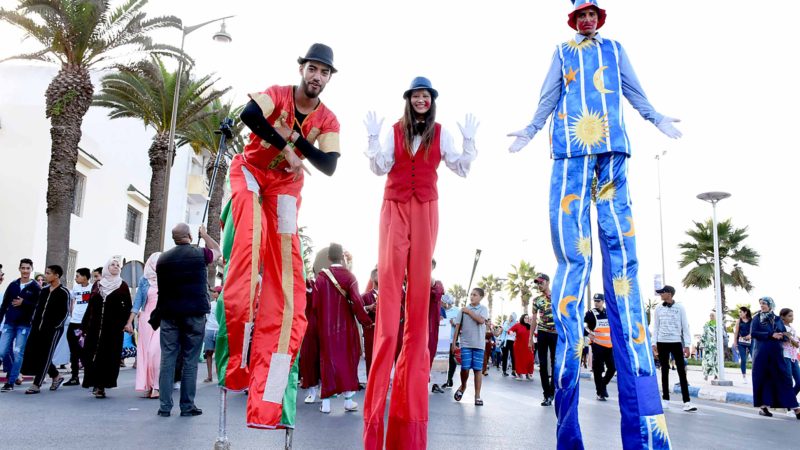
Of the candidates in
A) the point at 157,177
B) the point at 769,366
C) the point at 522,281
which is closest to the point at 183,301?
the point at 769,366

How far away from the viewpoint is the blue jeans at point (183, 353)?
718 centimetres

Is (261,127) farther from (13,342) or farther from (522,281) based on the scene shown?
(522,281)

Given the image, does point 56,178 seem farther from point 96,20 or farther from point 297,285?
point 297,285

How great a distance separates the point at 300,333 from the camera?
13.6 feet

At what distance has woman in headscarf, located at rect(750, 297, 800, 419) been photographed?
10.9 metres

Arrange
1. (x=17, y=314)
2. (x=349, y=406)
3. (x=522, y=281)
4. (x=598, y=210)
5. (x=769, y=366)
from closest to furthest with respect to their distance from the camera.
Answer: (x=598, y=210) < (x=349, y=406) < (x=17, y=314) < (x=769, y=366) < (x=522, y=281)

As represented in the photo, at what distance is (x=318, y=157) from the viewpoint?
4008 millimetres

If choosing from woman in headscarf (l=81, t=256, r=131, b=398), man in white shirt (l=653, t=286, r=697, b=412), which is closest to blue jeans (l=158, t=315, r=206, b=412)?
woman in headscarf (l=81, t=256, r=131, b=398)

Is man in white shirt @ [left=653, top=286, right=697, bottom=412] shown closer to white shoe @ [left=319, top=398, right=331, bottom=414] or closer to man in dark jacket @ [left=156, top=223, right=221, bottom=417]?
white shoe @ [left=319, top=398, right=331, bottom=414]

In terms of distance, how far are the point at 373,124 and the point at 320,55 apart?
0.59 metres

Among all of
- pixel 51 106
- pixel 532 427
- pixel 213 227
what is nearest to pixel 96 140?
pixel 213 227

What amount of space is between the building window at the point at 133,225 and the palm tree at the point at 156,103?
956 centimetres

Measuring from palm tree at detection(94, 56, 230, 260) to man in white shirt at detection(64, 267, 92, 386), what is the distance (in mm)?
9903

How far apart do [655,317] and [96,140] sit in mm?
26344
